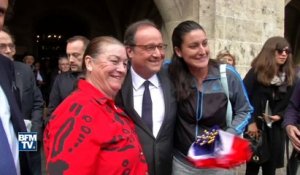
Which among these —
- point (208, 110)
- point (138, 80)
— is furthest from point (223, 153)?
point (138, 80)

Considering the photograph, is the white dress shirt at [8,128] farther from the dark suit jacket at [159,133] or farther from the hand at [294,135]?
the hand at [294,135]

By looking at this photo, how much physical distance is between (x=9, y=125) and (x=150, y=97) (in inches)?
35.7

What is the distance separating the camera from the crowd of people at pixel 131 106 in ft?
5.56

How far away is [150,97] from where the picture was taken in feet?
8.04

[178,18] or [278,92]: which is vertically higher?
[178,18]

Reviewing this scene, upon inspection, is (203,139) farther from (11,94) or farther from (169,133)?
(11,94)

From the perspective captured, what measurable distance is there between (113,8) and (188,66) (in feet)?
39.2

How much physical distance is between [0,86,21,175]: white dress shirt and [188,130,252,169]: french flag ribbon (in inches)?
40.3

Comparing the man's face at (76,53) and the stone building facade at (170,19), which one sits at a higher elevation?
the stone building facade at (170,19)

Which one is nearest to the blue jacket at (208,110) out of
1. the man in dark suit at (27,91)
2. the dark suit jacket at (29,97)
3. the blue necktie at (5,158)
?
the blue necktie at (5,158)

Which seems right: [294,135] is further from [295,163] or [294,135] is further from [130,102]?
[130,102]

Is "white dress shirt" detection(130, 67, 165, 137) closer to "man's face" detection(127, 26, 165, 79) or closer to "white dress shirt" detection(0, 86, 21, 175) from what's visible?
"man's face" detection(127, 26, 165, 79)

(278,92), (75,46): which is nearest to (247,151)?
Result: (75,46)

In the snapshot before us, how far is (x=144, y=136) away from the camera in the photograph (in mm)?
2346
